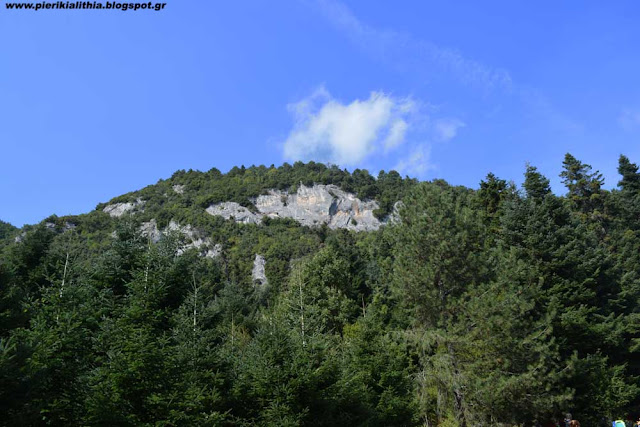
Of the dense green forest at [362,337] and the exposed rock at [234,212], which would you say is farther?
the exposed rock at [234,212]

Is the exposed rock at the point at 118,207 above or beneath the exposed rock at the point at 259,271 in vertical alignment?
above

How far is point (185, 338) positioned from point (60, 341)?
16.8ft

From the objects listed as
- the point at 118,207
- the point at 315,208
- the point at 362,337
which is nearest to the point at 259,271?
the point at 315,208

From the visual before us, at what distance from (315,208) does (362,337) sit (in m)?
113

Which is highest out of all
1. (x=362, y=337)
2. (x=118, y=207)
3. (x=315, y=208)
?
(x=315, y=208)

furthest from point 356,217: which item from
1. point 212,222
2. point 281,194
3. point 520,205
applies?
point 520,205

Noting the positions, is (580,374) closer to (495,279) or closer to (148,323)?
(495,279)

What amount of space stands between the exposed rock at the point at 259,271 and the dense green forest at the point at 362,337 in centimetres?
5321

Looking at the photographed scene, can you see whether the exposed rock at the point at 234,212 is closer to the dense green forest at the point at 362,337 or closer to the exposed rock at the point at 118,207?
the exposed rock at the point at 118,207

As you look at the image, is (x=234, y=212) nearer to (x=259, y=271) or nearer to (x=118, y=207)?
(x=118, y=207)

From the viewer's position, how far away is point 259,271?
9238 centimetres

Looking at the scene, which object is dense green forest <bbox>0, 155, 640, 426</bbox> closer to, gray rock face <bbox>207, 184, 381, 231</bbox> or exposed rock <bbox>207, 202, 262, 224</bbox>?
exposed rock <bbox>207, 202, 262, 224</bbox>

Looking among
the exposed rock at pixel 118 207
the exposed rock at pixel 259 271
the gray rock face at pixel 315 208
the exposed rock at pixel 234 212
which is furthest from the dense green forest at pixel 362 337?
the exposed rock at pixel 118 207

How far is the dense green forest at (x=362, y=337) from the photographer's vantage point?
1116 centimetres
